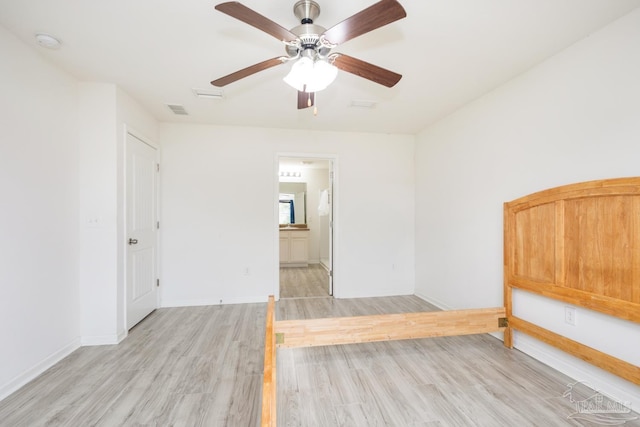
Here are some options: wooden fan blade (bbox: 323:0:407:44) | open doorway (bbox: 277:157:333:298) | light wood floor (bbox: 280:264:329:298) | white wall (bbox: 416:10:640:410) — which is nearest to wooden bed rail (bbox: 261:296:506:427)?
white wall (bbox: 416:10:640:410)

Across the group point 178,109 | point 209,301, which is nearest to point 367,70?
point 178,109

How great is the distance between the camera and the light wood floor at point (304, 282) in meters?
4.46

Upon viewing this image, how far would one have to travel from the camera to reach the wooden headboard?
1.75 m

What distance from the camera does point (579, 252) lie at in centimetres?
204

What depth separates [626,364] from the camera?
1.72m

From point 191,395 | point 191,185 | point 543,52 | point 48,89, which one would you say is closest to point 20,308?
point 191,395

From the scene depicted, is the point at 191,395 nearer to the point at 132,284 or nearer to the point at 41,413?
the point at 41,413

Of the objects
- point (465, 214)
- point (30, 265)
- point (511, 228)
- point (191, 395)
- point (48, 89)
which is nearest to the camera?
point (191, 395)

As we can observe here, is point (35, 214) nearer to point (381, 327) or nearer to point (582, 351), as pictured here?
point (381, 327)

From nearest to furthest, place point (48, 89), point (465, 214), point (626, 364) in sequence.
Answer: point (626, 364) < point (48, 89) < point (465, 214)

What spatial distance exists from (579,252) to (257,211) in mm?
3468

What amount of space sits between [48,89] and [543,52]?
13.3ft

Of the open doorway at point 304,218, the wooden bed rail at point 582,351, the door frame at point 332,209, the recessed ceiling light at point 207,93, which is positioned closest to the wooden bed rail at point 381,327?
the wooden bed rail at point 582,351

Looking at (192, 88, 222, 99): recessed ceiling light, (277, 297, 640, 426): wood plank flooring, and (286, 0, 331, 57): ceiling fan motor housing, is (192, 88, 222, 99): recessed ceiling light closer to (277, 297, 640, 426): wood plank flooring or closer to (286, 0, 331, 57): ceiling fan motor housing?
(286, 0, 331, 57): ceiling fan motor housing
